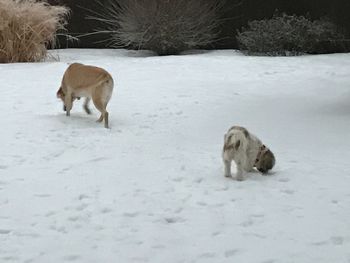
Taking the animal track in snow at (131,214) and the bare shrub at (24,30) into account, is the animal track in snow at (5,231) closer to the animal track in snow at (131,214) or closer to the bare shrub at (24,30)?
the animal track in snow at (131,214)

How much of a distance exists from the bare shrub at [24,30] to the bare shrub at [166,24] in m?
2.02

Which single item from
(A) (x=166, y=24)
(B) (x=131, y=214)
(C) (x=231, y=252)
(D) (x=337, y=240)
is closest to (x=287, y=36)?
(A) (x=166, y=24)

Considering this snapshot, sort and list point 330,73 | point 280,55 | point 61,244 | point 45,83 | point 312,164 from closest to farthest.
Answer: point 61,244
point 312,164
point 45,83
point 330,73
point 280,55

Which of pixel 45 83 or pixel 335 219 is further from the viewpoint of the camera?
pixel 45 83

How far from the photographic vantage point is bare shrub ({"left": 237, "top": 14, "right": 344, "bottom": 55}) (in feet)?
37.9

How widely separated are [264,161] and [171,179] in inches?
27.7

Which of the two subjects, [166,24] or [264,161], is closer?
[264,161]

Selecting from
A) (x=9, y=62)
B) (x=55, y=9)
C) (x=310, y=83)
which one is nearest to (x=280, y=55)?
(x=310, y=83)

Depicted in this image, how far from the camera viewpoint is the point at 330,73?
30.3 ft

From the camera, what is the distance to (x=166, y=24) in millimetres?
11734

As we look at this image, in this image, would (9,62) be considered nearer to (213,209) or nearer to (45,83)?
(45,83)

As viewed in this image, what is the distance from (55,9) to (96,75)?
18.1ft

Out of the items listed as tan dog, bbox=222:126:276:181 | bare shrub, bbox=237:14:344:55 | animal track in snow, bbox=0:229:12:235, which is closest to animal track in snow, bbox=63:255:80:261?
animal track in snow, bbox=0:229:12:235

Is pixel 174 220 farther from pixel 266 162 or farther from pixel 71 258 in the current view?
pixel 266 162
